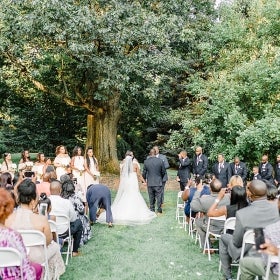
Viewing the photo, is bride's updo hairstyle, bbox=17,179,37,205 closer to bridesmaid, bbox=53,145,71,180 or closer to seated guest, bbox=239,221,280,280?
seated guest, bbox=239,221,280,280

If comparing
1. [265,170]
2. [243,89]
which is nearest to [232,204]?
[265,170]

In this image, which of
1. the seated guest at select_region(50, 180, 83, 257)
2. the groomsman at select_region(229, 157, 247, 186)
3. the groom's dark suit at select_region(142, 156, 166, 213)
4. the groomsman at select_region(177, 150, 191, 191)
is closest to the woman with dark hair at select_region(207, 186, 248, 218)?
the seated guest at select_region(50, 180, 83, 257)

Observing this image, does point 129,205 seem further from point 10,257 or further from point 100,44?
point 100,44

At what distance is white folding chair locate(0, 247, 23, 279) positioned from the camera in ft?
14.7

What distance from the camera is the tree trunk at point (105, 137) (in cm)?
2183

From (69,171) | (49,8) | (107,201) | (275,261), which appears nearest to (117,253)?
(107,201)

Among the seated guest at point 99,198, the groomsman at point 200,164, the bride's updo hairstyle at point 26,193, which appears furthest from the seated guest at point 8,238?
the groomsman at point 200,164

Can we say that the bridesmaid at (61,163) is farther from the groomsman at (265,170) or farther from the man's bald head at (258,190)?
the man's bald head at (258,190)

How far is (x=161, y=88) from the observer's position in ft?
69.2

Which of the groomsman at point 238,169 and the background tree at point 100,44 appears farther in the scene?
the background tree at point 100,44

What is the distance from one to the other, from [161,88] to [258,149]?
6862mm

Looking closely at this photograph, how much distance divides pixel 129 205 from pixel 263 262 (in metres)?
6.98

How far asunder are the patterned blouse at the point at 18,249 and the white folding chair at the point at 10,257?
69 millimetres

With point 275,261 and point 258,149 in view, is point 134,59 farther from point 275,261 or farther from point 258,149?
point 275,261
